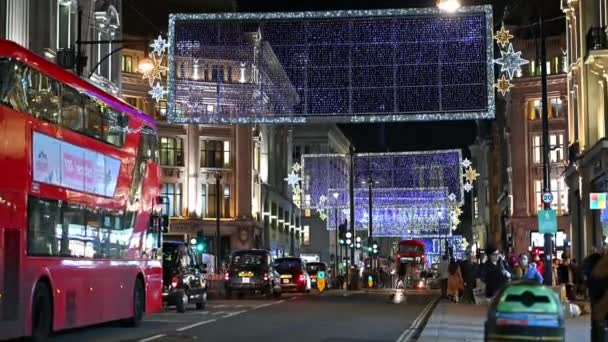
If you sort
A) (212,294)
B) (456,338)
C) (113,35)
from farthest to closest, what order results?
1. (113,35)
2. (212,294)
3. (456,338)

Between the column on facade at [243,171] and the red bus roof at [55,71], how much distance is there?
54.8m

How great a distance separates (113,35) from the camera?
167 feet

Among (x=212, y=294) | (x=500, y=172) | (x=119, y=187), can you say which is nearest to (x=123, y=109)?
(x=119, y=187)

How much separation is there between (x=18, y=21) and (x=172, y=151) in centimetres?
4099

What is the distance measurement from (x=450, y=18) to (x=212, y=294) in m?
21.6

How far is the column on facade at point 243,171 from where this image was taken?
7806 cm

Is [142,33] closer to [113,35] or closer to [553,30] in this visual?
[113,35]

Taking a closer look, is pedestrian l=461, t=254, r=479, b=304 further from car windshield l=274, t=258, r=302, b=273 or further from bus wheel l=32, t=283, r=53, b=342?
bus wheel l=32, t=283, r=53, b=342

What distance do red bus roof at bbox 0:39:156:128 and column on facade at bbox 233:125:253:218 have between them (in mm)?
54832

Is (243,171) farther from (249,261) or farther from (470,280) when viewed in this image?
(470,280)

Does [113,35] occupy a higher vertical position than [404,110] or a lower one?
higher

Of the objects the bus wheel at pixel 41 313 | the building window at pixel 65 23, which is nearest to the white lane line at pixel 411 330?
the bus wheel at pixel 41 313

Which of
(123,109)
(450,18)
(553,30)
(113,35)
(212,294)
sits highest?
(553,30)

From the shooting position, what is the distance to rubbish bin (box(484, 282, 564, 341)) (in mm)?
9500
